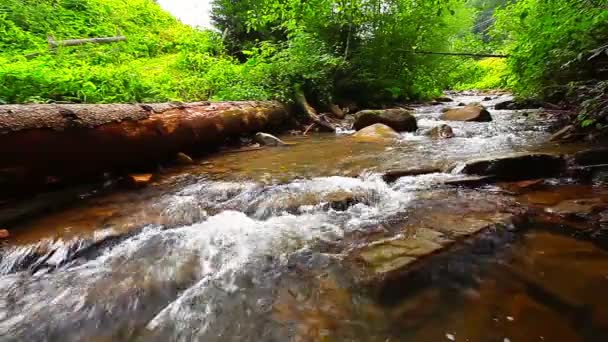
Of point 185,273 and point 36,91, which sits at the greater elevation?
point 36,91

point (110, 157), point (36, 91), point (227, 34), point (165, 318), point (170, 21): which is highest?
point (170, 21)

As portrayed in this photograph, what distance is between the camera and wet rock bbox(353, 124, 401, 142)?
608 cm

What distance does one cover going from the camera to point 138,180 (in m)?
3.69

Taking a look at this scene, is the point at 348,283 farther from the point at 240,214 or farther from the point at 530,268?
the point at 240,214

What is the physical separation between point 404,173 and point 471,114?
17.1 ft

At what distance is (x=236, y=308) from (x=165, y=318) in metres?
0.37

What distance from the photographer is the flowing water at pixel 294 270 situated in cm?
155

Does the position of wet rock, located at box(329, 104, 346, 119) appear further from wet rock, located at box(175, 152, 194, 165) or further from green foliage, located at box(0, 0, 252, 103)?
wet rock, located at box(175, 152, 194, 165)

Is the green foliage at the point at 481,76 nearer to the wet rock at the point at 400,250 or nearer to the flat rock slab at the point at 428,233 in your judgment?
the flat rock slab at the point at 428,233

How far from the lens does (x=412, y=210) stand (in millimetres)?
2729

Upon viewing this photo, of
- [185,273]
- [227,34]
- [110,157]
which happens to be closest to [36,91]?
[110,157]

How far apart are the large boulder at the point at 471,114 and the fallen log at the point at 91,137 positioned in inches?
234

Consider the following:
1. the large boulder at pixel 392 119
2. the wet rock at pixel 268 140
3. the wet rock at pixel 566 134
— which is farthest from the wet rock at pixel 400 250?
the large boulder at pixel 392 119

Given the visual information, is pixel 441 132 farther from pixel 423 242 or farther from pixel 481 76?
pixel 481 76
